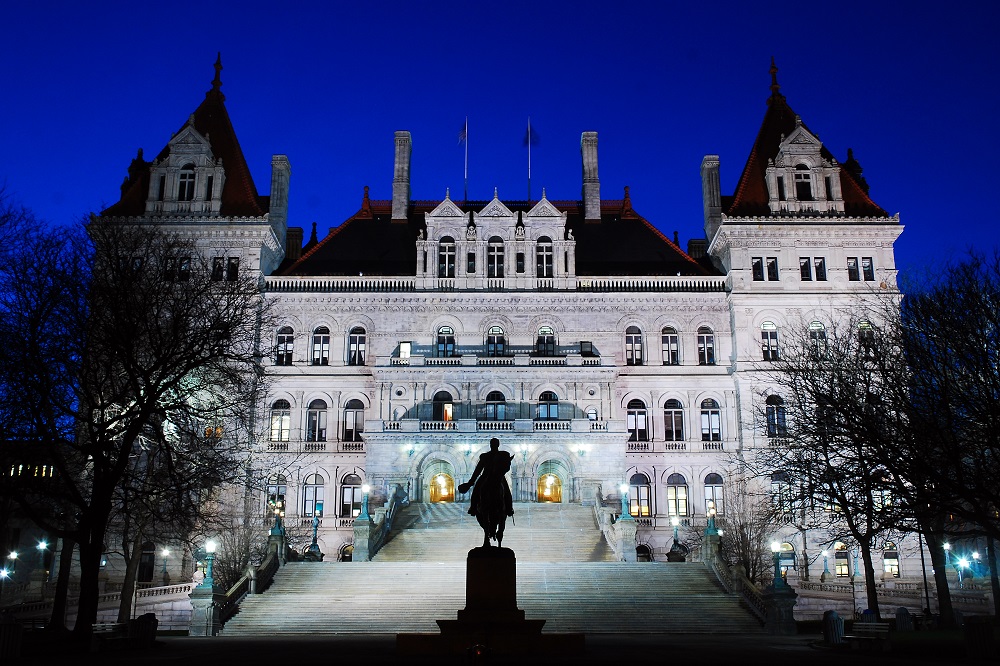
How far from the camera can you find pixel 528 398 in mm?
51094

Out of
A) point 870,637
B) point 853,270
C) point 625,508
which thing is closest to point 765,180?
point 853,270

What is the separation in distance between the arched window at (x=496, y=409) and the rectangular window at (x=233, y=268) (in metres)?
15.7

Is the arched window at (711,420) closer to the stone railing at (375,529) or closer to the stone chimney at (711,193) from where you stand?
the stone chimney at (711,193)

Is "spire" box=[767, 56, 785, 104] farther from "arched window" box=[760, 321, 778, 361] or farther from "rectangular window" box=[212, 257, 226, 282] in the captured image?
"rectangular window" box=[212, 257, 226, 282]

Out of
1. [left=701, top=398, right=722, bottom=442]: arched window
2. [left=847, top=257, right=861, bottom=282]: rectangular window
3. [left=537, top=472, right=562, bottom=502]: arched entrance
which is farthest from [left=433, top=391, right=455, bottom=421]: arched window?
[left=847, top=257, right=861, bottom=282]: rectangular window

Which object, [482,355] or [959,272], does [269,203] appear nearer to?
[482,355]

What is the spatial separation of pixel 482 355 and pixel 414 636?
3376 centimetres

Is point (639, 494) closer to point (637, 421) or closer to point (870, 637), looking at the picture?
point (637, 421)

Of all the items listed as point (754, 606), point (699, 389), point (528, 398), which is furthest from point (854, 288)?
point (754, 606)

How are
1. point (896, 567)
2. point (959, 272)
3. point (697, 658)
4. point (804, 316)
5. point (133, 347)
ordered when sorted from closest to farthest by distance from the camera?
point (697, 658), point (133, 347), point (959, 272), point (896, 567), point (804, 316)

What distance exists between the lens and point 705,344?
53.9 metres

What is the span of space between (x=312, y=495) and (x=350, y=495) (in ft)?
6.83

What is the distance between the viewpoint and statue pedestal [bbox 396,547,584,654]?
1919 cm

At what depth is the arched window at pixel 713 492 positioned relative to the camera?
50.9 m
